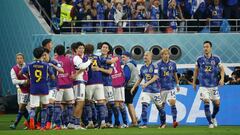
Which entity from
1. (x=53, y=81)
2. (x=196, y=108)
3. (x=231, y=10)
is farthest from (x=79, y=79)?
(x=231, y=10)

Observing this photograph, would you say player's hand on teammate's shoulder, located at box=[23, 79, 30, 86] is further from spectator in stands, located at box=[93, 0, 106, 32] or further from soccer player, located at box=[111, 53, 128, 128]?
spectator in stands, located at box=[93, 0, 106, 32]

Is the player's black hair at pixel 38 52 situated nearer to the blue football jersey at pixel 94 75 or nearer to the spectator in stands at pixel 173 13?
the blue football jersey at pixel 94 75

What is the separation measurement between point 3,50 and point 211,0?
9675 millimetres

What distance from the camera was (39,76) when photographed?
29484 mm

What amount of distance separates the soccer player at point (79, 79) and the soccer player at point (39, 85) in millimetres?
1088

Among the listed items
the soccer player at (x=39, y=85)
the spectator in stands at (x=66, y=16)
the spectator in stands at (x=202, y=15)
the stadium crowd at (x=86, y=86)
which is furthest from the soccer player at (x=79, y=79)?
the spectator in stands at (x=202, y=15)

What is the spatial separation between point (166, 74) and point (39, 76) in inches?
169

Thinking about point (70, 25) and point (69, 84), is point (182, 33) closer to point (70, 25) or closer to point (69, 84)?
point (70, 25)

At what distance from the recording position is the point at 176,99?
34.8 meters

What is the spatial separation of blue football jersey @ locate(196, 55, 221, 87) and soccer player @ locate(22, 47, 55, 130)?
15.5 feet

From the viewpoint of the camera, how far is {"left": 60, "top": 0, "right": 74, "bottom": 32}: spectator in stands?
41.2 m

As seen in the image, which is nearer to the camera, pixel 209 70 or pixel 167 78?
pixel 209 70

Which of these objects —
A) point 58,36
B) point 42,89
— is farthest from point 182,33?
point 42,89

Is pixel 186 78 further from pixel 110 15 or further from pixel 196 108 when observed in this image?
pixel 110 15
